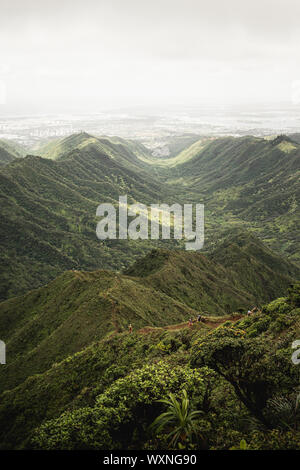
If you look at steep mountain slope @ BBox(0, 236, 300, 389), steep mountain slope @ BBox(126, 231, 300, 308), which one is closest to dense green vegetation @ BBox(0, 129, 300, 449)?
steep mountain slope @ BBox(0, 236, 300, 389)

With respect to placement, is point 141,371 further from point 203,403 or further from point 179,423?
point 179,423

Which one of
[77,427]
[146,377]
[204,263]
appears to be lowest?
[204,263]

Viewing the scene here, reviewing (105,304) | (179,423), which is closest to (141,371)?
(179,423)

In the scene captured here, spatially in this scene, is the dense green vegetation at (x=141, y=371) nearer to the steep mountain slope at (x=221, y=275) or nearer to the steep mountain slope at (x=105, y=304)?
the steep mountain slope at (x=105, y=304)

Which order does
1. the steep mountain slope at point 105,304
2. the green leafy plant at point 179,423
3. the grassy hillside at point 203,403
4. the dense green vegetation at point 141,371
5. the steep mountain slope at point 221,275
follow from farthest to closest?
1. the steep mountain slope at point 221,275
2. the steep mountain slope at point 105,304
3. the dense green vegetation at point 141,371
4. the grassy hillside at point 203,403
5. the green leafy plant at point 179,423

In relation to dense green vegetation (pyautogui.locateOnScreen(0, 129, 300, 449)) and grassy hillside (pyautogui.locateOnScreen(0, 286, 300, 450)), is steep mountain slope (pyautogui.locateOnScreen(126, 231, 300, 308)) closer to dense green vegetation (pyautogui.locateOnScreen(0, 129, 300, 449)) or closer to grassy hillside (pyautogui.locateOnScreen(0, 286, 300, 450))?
dense green vegetation (pyautogui.locateOnScreen(0, 129, 300, 449))

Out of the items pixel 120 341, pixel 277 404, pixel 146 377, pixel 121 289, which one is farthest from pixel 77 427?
pixel 121 289

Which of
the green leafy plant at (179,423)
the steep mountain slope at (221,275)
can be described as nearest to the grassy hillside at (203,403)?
the green leafy plant at (179,423)

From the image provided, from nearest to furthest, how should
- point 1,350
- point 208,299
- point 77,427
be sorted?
point 77,427 → point 1,350 → point 208,299

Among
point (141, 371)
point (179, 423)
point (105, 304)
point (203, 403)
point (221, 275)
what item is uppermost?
point (179, 423)

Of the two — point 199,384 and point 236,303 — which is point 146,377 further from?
point 236,303

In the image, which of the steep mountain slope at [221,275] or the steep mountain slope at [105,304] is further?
the steep mountain slope at [221,275]
